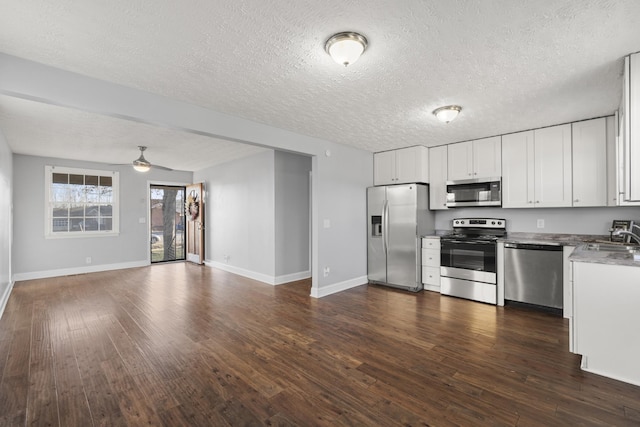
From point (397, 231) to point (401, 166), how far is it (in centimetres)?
112

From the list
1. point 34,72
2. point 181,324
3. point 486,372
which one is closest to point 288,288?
point 181,324

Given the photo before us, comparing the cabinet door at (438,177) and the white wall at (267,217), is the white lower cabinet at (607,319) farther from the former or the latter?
the white wall at (267,217)

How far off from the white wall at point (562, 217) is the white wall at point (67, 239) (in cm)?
720

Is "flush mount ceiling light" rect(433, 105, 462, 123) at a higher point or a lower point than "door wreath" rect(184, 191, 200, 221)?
higher

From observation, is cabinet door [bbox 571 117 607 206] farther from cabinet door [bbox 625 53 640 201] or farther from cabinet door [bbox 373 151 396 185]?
cabinet door [bbox 373 151 396 185]

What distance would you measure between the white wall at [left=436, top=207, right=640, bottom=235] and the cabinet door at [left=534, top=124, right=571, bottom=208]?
1.23 ft

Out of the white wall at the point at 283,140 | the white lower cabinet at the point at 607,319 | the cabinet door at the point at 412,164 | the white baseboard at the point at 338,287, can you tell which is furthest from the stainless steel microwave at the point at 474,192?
the white lower cabinet at the point at 607,319

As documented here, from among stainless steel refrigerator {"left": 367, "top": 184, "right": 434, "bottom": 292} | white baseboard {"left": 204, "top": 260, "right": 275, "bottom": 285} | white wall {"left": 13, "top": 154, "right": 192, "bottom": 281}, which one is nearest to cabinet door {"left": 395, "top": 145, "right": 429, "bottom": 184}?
stainless steel refrigerator {"left": 367, "top": 184, "right": 434, "bottom": 292}

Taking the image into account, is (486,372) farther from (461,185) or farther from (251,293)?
(251,293)

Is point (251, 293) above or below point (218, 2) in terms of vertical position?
below

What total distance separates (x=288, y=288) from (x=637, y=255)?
13.8 ft

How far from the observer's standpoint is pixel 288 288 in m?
5.00

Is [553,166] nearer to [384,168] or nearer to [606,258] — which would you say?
[606,258]

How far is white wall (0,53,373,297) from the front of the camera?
2248 millimetres
